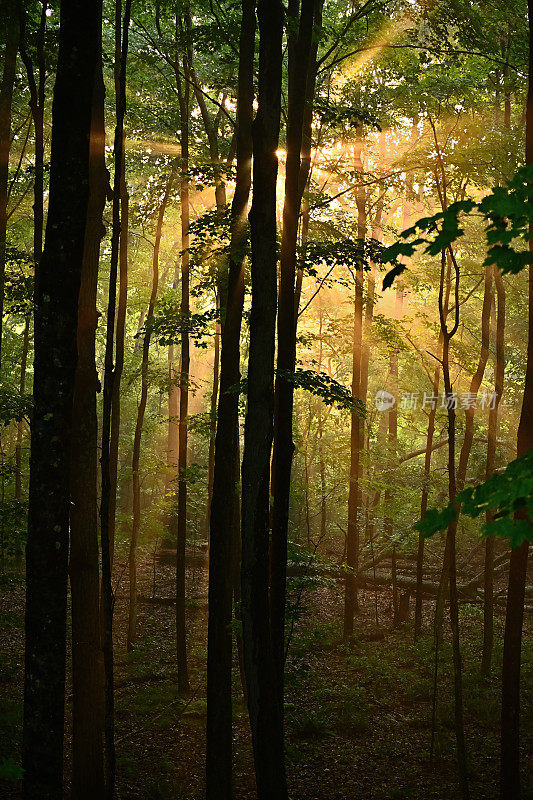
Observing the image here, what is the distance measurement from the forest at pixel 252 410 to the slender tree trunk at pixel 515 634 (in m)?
0.04

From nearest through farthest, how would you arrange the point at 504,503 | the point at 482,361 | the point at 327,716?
the point at 504,503, the point at 327,716, the point at 482,361

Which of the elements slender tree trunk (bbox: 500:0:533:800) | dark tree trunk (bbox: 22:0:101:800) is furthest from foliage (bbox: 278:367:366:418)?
dark tree trunk (bbox: 22:0:101:800)

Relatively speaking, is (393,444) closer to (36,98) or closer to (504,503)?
(36,98)

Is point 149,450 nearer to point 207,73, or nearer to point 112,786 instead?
point 207,73

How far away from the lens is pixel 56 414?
477 centimetres

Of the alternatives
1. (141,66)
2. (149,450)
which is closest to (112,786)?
(141,66)

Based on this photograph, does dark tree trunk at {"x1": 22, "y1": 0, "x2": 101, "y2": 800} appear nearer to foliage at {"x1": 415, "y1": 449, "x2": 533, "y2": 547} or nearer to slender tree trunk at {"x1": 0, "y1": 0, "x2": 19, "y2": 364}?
foliage at {"x1": 415, "y1": 449, "x2": 533, "y2": 547}

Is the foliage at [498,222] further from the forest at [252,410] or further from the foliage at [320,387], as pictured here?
the foliage at [320,387]

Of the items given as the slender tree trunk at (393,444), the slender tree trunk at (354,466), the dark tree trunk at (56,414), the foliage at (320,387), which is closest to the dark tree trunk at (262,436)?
the foliage at (320,387)

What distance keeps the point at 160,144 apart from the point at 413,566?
16803 millimetres

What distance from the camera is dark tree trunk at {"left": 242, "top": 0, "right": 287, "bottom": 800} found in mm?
6613

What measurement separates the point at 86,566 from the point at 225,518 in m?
2.04

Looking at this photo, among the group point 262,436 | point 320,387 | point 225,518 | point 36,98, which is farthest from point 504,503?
point 36,98

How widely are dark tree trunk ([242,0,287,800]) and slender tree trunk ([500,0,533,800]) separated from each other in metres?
3.06
